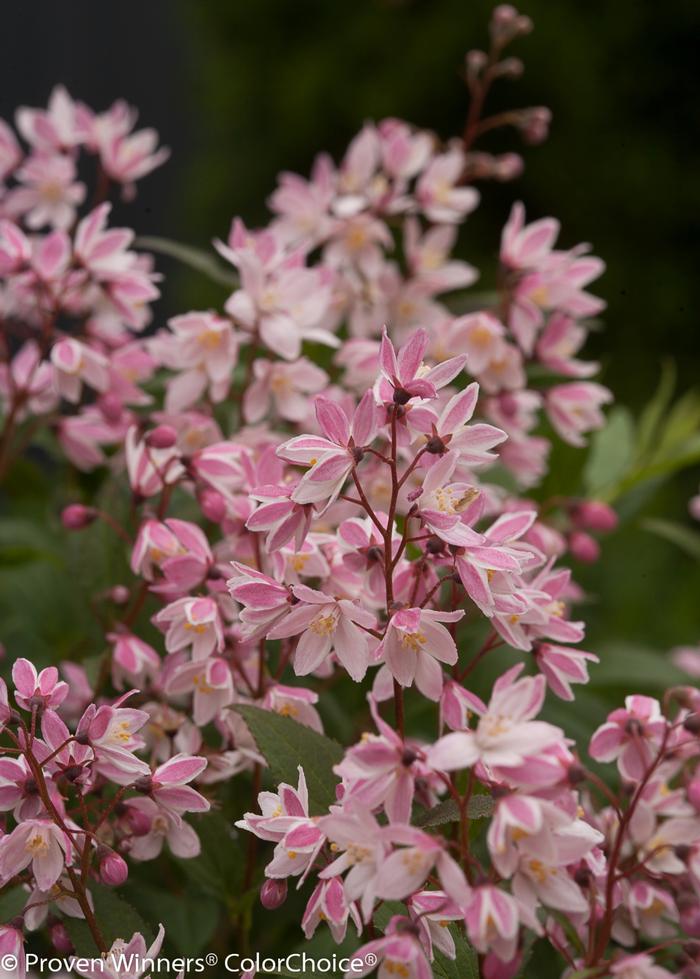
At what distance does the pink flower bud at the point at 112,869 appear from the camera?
59 cm

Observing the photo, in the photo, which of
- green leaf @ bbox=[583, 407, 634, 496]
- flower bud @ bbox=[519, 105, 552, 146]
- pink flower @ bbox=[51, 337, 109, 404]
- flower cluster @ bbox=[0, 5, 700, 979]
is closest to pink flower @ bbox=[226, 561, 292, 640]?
flower cluster @ bbox=[0, 5, 700, 979]

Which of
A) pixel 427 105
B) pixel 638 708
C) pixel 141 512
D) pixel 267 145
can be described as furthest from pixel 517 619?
pixel 267 145

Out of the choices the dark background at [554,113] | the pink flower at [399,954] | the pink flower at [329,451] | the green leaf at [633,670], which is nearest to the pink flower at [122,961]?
the pink flower at [399,954]

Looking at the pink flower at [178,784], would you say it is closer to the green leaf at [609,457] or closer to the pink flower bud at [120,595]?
the pink flower bud at [120,595]

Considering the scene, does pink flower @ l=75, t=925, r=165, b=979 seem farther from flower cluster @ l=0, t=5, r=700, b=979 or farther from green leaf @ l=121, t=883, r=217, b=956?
green leaf @ l=121, t=883, r=217, b=956

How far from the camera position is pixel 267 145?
379 centimetres

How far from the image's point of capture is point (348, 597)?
0.68 meters

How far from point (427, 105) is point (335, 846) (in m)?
3.15

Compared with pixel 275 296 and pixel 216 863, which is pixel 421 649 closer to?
pixel 216 863

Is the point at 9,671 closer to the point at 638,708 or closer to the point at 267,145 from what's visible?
the point at 638,708

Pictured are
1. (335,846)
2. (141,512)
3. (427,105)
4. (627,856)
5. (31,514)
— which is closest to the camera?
(335,846)

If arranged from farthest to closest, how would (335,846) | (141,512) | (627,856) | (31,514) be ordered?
(31,514) → (141,512) → (627,856) → (335,846)

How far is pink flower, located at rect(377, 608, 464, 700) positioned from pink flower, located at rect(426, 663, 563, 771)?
0.07 meters

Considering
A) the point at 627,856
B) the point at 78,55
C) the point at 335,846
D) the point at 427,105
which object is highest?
the point at 335,846
